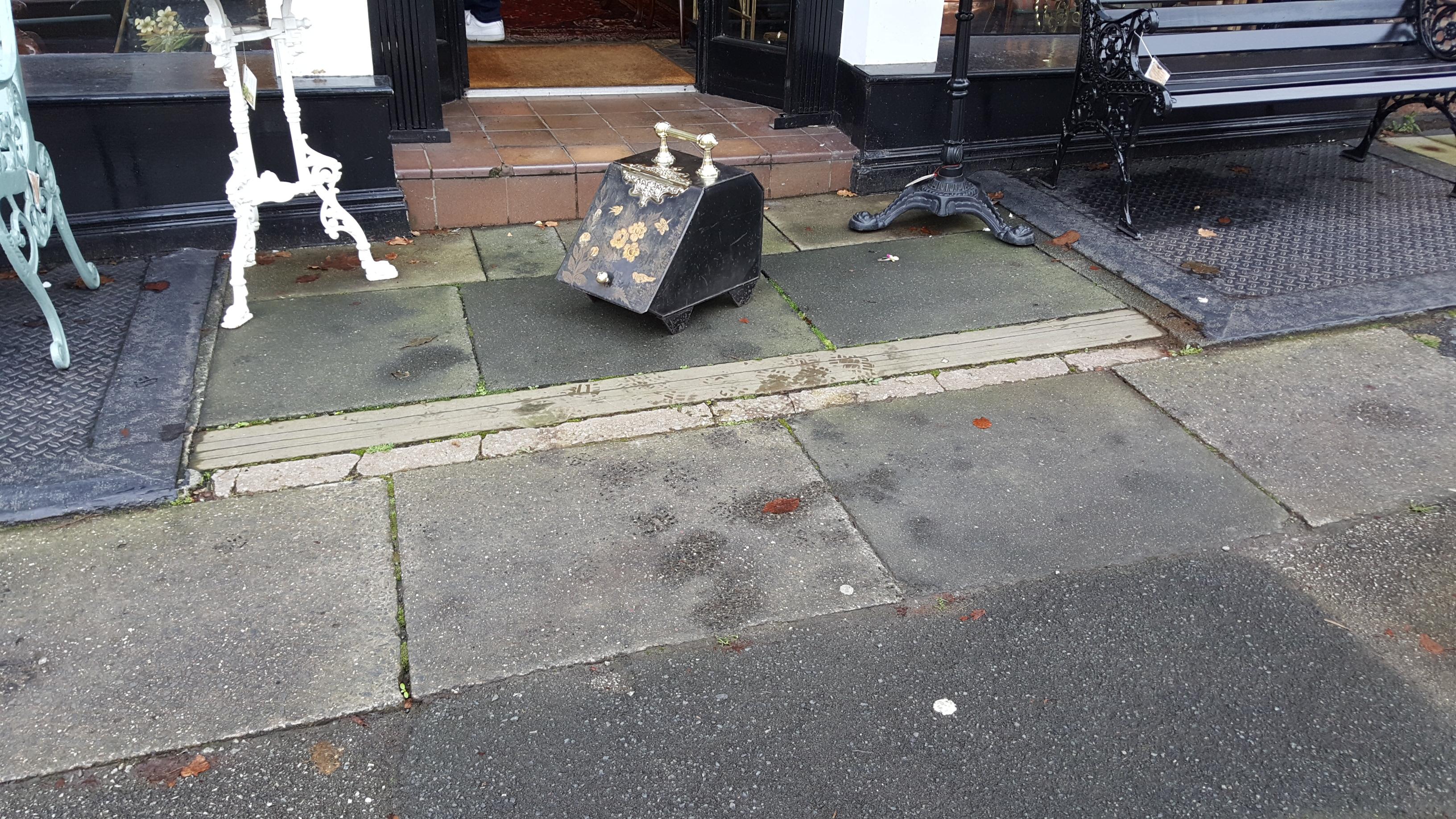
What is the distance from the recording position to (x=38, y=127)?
14.9 feet

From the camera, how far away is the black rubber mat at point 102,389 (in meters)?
3.28

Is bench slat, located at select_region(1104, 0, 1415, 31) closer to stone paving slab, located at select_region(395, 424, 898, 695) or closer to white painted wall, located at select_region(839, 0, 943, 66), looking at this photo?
white painted wall, located at select_region(839, 0, 943, 66)

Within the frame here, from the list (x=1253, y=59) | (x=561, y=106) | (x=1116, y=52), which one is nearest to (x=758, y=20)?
(x=561, y=106)

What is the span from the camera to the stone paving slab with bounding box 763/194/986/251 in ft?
17.9

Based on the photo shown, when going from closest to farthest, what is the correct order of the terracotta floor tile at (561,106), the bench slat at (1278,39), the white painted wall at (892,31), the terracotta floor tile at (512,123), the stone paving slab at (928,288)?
the stone paving slab at (928,288)
the bench slat at (1278,39)
the white painted wall at (892,31)
the terracotta floor tile at (512,123)
the terracotta floor tile at (561,106)

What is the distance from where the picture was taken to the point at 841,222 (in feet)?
18.7

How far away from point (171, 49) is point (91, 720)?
385 cm

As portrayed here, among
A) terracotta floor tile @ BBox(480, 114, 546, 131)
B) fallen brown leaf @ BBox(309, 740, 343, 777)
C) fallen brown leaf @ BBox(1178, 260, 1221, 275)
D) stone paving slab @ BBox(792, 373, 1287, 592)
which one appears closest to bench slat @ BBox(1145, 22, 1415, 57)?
fallen brown leaf @ BBox(1178, 260, 1221, 275)

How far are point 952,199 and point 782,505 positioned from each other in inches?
106

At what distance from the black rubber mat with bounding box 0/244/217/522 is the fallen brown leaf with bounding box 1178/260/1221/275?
4373mm

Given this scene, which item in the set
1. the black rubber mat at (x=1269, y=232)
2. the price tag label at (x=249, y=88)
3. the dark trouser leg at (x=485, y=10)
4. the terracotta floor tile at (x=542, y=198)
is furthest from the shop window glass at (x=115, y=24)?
the black rubber mat at (x=1269, y=232)

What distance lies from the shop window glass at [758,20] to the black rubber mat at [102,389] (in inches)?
137

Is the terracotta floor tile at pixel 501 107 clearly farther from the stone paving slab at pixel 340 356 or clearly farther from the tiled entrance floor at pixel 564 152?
the stone paving slab at pixel 340 356

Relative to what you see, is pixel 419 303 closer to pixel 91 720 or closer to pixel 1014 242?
pixel 91 720
